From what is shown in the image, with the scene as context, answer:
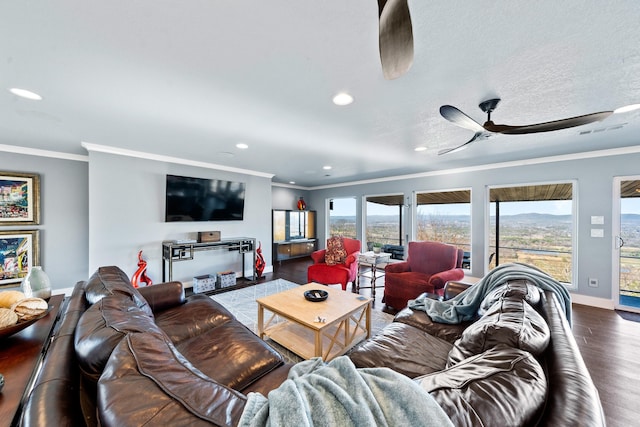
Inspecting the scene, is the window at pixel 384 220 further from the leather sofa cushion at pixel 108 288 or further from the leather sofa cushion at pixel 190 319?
the leather sofa cushion at pixel 108 288

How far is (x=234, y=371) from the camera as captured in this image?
1379 millimetres

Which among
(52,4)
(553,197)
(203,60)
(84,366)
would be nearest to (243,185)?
(203,60)

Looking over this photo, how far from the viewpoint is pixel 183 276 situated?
4180mm

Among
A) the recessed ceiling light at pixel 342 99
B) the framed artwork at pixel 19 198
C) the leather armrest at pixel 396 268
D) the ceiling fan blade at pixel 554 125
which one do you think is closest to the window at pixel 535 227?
the leather armrest at pixel 396 268

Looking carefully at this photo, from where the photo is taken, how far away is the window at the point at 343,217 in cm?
658

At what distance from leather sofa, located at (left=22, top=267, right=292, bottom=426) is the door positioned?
489cm

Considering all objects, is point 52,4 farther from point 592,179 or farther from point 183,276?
point 592,179

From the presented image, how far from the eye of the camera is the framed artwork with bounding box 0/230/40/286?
3203 millimetres

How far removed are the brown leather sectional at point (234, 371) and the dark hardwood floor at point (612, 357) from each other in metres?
0.88

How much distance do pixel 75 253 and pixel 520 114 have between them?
20.2 ft

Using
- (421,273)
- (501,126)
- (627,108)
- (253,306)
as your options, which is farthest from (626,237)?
(253,306)

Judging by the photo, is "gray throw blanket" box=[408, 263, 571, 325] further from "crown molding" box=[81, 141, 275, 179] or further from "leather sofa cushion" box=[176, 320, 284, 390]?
"crown molding" box=[81, 141, 275, 179]

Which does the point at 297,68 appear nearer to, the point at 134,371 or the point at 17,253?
the point at 134,371

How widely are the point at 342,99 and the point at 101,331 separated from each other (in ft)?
6.70
